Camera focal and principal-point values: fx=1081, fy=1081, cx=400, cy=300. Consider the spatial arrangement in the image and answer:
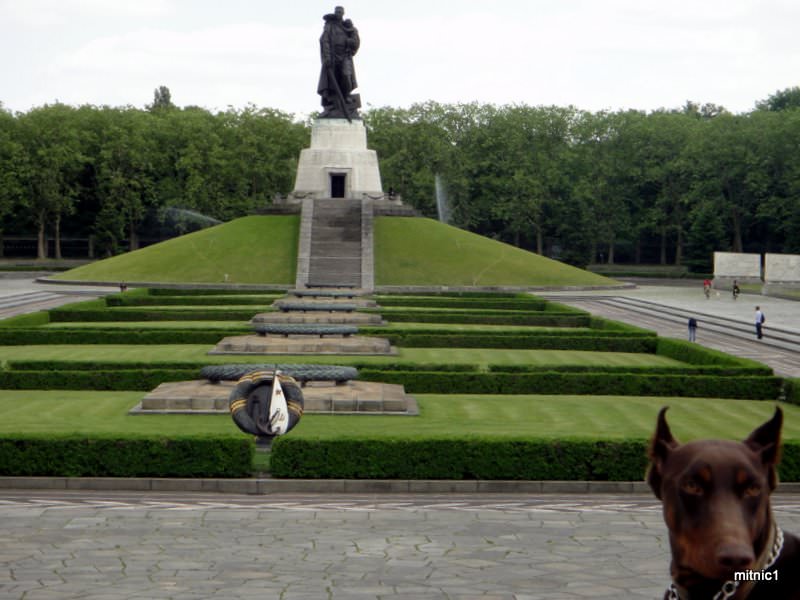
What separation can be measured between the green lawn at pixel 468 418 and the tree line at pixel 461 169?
6742cm

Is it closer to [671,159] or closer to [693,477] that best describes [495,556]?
[693,477]

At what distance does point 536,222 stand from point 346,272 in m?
39.5

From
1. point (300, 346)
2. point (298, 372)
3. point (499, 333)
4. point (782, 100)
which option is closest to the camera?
point (298, 372)

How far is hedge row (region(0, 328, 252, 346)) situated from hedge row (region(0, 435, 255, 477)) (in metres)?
19.4

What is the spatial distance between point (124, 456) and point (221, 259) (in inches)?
2037

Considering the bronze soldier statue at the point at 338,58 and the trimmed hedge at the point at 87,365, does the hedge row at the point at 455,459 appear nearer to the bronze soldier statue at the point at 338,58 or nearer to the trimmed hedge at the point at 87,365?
the trimmed hedge at the point at 87,365

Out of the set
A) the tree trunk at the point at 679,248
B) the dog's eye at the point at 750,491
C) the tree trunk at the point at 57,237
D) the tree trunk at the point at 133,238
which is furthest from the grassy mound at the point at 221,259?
the dog's eye at the point at 750,491

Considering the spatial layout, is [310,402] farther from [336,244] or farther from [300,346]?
[336,244]

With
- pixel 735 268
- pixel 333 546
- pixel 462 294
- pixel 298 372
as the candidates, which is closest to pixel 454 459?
pixel 333 546

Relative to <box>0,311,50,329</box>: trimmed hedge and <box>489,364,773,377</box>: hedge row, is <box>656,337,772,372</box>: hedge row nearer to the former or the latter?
<box>489,364,773,377</box>: hedge row

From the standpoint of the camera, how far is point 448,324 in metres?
46.4

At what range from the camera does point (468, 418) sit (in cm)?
2434

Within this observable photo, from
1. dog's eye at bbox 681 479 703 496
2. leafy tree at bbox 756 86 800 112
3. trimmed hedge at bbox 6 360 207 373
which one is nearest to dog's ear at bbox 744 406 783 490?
dog's eye at bbox 681 479 703 496

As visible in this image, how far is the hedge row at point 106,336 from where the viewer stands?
3769 centimetres
